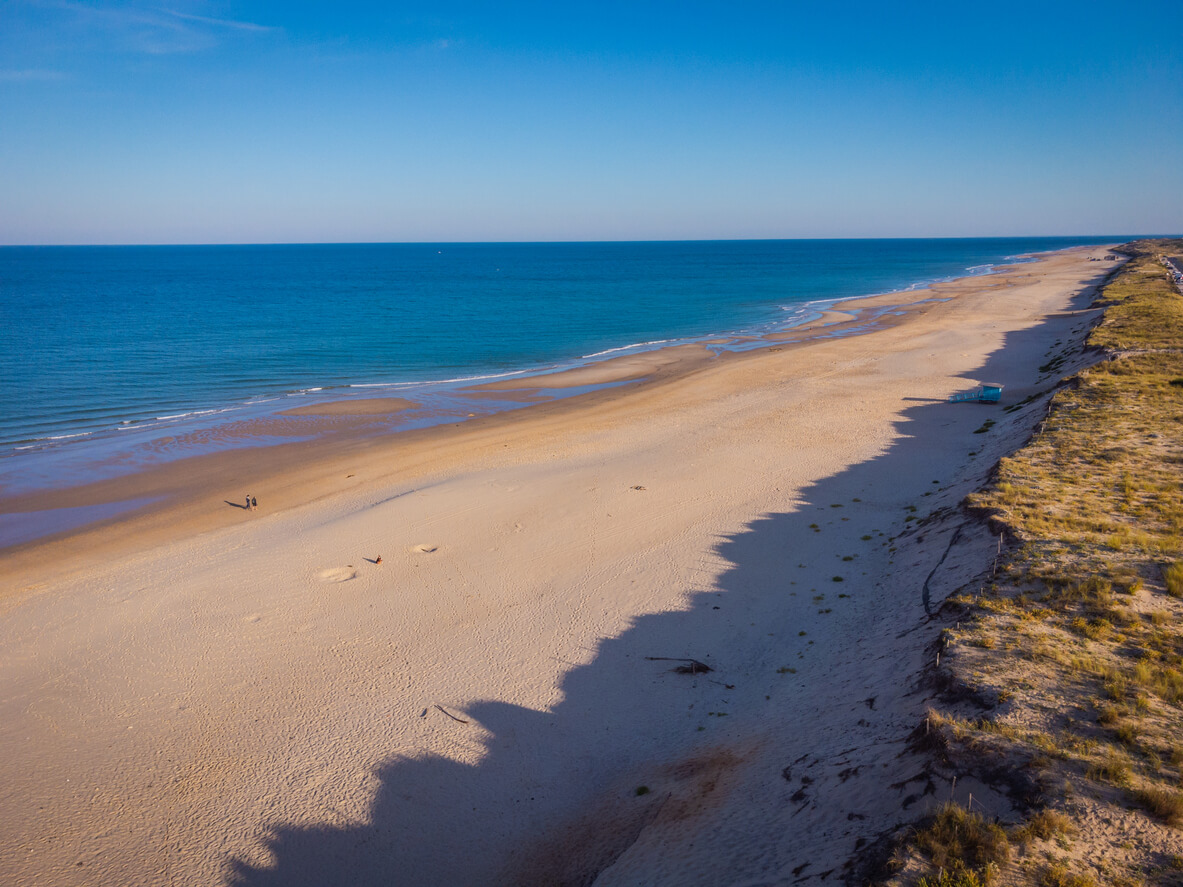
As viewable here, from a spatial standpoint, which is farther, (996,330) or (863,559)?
(996,330)

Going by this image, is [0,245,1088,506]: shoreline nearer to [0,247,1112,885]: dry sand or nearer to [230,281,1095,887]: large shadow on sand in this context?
[0,247,1112,885]: dry sand

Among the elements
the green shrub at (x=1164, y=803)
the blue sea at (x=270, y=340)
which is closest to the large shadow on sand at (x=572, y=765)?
the green shrub at (x=1164, y=803)

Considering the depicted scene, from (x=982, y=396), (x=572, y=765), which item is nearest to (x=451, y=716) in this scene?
(x=572, y=765)

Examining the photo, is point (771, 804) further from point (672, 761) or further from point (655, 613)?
point (655, 613)

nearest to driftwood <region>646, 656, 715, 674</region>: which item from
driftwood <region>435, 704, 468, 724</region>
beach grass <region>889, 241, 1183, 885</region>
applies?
driftwood <region>435, 704, 468, 724</region>

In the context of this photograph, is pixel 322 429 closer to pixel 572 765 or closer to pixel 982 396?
pixel 572 765

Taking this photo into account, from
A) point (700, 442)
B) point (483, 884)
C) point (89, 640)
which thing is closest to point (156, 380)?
point (89, 640)
